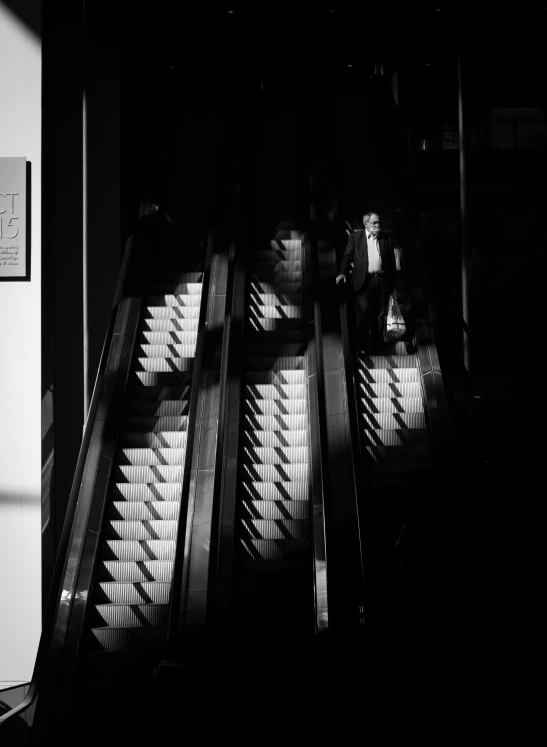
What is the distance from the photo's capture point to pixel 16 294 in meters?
7.95

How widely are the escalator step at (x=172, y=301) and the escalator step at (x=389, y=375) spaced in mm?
2093

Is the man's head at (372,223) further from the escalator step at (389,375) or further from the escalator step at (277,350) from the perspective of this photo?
the escalator step at (389,375)

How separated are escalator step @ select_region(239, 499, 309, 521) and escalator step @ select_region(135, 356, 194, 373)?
75.4 inches

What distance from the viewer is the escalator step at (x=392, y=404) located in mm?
7703

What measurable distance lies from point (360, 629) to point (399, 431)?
2.26m

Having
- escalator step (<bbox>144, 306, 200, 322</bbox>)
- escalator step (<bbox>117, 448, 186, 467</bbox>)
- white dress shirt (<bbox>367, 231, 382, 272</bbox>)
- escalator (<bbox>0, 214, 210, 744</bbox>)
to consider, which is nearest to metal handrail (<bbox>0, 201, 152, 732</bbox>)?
escalator (<bbox>0, 214, 210, 744</bbox>)

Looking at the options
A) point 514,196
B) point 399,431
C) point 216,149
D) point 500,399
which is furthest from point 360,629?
point 514,196

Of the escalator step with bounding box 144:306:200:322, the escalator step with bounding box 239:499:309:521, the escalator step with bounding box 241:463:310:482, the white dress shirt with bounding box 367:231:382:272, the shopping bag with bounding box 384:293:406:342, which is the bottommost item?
the escalator step with bounding box 239:499:309:521

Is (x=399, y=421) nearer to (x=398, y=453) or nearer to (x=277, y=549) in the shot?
A: (x=398, y=453)

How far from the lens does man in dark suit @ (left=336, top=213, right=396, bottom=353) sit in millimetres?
8359

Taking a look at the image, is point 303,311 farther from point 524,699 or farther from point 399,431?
point 524,699

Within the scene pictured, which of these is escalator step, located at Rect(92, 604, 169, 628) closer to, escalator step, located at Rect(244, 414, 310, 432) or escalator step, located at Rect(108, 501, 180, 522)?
escalator step, located at Rect(108, 501, 180, 522)

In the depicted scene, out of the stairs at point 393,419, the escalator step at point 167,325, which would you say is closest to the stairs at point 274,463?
the stairs at point 393,419

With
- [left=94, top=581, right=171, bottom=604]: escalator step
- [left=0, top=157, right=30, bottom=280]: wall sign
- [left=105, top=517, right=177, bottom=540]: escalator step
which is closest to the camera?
[left=94, top=581, right=171, bottom=604]: escalator step
